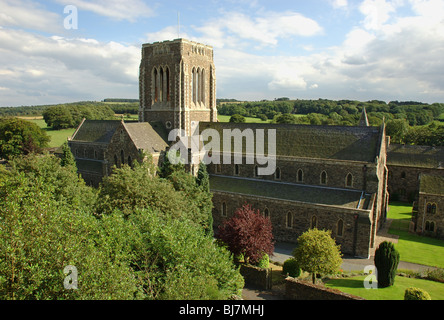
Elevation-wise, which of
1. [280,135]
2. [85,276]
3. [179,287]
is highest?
[280,135]

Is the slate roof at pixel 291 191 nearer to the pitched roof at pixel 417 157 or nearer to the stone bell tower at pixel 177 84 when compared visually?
the stone bell tower at pixel 177 84

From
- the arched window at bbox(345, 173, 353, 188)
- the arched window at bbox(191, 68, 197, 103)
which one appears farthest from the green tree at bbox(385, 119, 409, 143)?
the arched window at bbox(191, 68, 197, 103)

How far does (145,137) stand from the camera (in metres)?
34.9

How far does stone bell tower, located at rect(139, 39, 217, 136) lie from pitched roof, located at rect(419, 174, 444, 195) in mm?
24077

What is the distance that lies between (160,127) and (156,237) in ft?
77.9

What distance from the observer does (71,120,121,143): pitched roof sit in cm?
4509

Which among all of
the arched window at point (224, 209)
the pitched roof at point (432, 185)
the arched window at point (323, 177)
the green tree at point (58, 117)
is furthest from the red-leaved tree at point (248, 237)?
the green tree at point (58, 117)

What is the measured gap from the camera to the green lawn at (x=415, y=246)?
26106 mm

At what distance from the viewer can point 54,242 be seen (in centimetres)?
1234

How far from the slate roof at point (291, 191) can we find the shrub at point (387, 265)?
17.5ft

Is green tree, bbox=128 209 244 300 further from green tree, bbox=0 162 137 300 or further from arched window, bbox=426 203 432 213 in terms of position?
arched window, bbox=426 203 432 213

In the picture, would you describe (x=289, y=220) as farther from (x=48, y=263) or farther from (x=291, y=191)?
(x=48, y=263)
